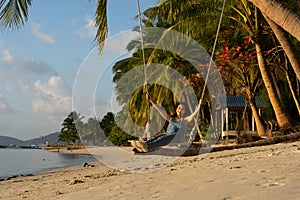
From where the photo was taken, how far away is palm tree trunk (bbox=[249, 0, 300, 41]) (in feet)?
14.5

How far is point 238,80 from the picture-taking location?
17219mm

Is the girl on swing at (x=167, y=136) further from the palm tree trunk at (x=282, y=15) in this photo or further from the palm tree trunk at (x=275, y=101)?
the palm tree trunk at (x=275, y=101)

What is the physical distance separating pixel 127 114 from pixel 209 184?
23.8 m

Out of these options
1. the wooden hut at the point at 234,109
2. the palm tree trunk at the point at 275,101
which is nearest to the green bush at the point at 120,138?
the wooden hut at the point at 234,109

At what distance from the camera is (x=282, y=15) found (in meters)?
4.55

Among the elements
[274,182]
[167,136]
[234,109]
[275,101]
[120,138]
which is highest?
[234,109]

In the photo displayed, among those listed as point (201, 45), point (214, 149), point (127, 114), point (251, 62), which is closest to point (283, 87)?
point (201, 45)

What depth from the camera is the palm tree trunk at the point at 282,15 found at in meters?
4.42

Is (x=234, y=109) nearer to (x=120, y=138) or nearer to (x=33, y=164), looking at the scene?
(x=120, y=138)

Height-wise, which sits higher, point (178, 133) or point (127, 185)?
point (178, 133)

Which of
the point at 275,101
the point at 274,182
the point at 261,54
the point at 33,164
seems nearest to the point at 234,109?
the point at 261,54

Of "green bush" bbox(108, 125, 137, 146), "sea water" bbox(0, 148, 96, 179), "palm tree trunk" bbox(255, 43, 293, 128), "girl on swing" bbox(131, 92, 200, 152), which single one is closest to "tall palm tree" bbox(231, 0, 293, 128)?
"palm tree trunk" bbox(255, 43, 293, 128)

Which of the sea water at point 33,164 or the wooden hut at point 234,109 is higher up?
the wooden hut at point 234,109

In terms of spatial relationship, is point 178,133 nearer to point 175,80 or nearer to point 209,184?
point 209,184
